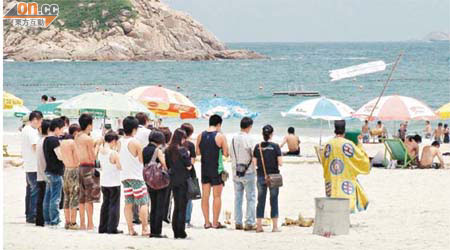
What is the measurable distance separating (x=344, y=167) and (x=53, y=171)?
10.9ft

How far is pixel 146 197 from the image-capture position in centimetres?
990

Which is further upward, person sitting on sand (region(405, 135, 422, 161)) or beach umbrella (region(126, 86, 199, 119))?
beach umbrella (region(126, 86, 199, 119))

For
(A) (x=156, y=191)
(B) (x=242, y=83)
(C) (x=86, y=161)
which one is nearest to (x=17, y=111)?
(C) (x=86, y=161)

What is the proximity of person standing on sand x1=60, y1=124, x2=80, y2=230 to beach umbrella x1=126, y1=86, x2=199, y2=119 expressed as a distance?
6674 millimetres

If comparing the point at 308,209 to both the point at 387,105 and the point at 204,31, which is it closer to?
the point at 387,105

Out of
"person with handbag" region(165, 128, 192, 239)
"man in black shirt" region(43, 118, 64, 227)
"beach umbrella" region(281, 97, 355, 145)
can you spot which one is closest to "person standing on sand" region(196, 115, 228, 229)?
"person with handbag" region(165, 128, 192, 239)

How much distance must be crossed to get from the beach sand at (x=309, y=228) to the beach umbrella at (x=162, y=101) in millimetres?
2355

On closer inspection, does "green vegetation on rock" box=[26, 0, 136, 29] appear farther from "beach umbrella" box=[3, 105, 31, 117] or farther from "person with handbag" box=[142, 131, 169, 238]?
"person with handbag" box=[142, 131, 169, 238]

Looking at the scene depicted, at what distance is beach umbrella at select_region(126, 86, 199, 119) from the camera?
56.4 ft

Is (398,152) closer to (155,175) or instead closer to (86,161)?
(86,161)

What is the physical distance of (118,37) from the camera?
440ft

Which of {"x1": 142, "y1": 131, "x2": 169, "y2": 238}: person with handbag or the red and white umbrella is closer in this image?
{"x1": 142, "y1": 131, "x2": 169, "y2": 238}: person with handbag

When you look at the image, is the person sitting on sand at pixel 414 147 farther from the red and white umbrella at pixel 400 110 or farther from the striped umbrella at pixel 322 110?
the striped umbrella at pixel 322 110

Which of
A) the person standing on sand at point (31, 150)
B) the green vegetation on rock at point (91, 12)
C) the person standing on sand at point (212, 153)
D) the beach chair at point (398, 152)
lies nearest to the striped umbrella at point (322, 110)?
the beach chair at point (398, 152)
